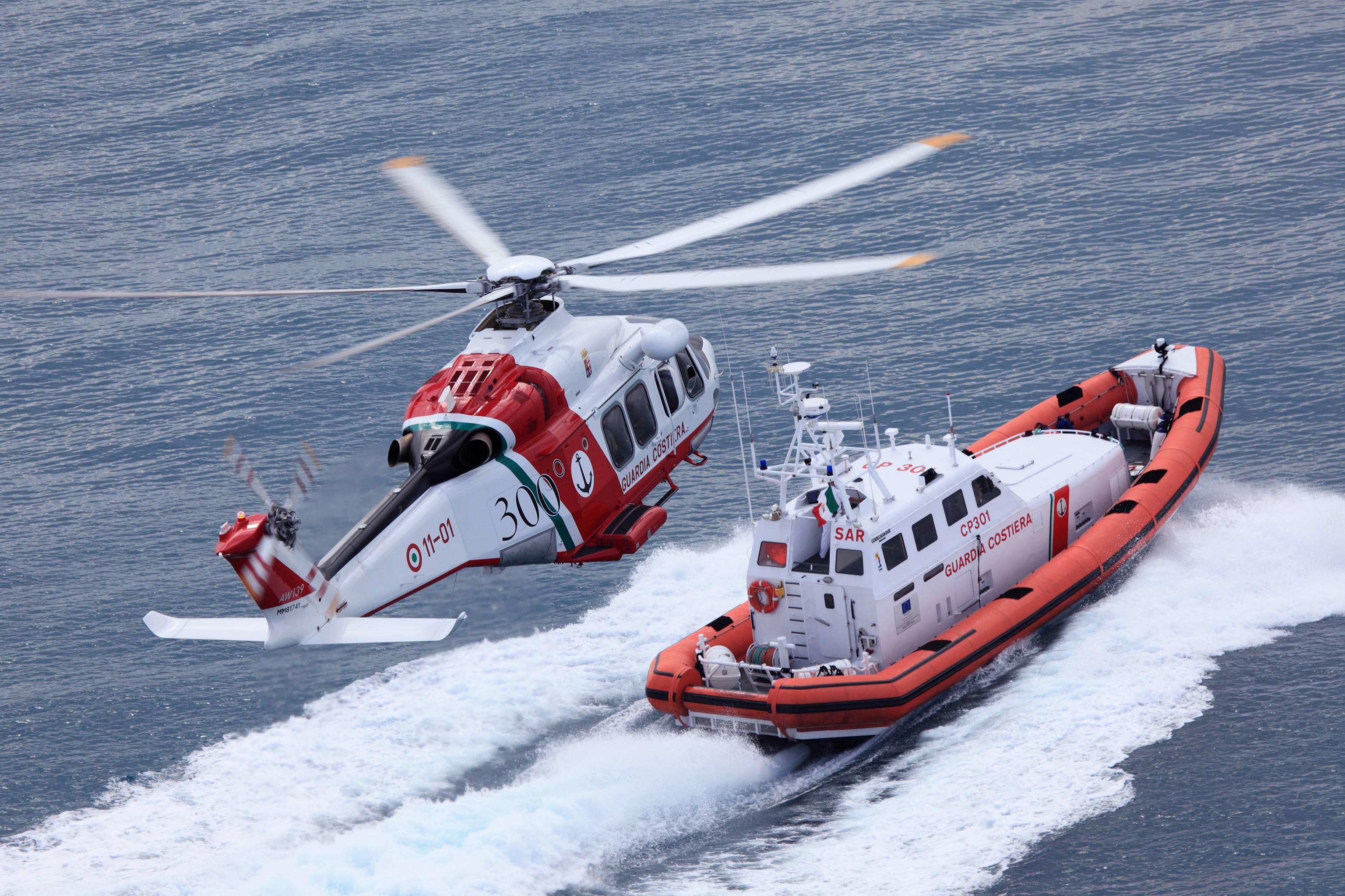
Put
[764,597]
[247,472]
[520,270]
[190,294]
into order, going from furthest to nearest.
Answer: [764,597]
[520,270]
[190,294]
[247,472]

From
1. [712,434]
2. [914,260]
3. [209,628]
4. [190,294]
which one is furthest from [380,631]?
[712,434]

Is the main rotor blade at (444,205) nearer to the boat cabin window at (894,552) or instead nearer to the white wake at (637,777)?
the boat cabin window at (894,552)

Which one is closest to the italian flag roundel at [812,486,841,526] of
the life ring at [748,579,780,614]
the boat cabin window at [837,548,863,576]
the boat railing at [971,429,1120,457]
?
the boat cabin window at [837,548,863,576]

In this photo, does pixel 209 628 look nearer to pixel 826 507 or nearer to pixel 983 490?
pixel 826 507

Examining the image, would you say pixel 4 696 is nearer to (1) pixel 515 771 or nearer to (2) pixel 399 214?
(1) pixel 515 771

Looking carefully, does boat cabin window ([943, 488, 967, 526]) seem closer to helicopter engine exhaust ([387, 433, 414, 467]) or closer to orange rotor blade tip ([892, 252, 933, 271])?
orange rotor blade tip ([892, 252, 933, 271])

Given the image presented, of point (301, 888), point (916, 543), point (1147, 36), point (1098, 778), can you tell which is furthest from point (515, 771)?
point (1147, 36)
